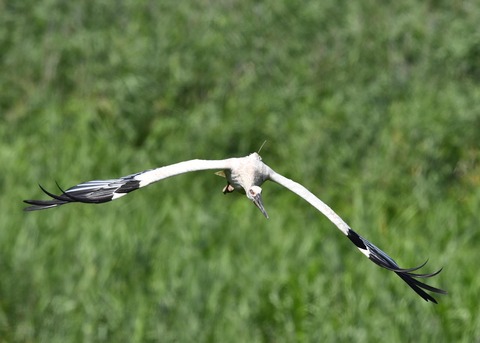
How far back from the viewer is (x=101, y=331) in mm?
8891

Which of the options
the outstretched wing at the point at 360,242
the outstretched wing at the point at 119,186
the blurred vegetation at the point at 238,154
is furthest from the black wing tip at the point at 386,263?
the blurred vegetation at the point at 238,154

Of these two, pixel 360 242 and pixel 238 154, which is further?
pixel 238 154

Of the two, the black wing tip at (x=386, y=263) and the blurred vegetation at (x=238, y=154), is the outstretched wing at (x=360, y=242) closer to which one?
the black wing tip at (x=386, y=263)

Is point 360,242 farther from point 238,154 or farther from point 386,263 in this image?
point 238,154

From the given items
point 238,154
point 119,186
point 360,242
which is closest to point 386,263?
point 360,242

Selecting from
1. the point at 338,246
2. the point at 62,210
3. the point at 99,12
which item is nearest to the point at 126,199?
the point at 62,210

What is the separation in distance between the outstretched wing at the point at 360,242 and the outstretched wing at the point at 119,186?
0.58 feet

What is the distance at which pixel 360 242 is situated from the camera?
309 cm

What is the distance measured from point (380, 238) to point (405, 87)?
3.06m

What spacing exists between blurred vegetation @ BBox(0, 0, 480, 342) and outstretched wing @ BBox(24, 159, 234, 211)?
5737 millimetres

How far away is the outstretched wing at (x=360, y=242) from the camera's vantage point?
264 cm

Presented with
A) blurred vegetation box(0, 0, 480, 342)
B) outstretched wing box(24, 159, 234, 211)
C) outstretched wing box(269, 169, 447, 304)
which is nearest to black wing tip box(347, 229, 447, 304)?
outstretched wing box(269, 169, 447, 304)

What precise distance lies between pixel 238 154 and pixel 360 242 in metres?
8.67

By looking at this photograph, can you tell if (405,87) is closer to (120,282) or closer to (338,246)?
(338,246)
